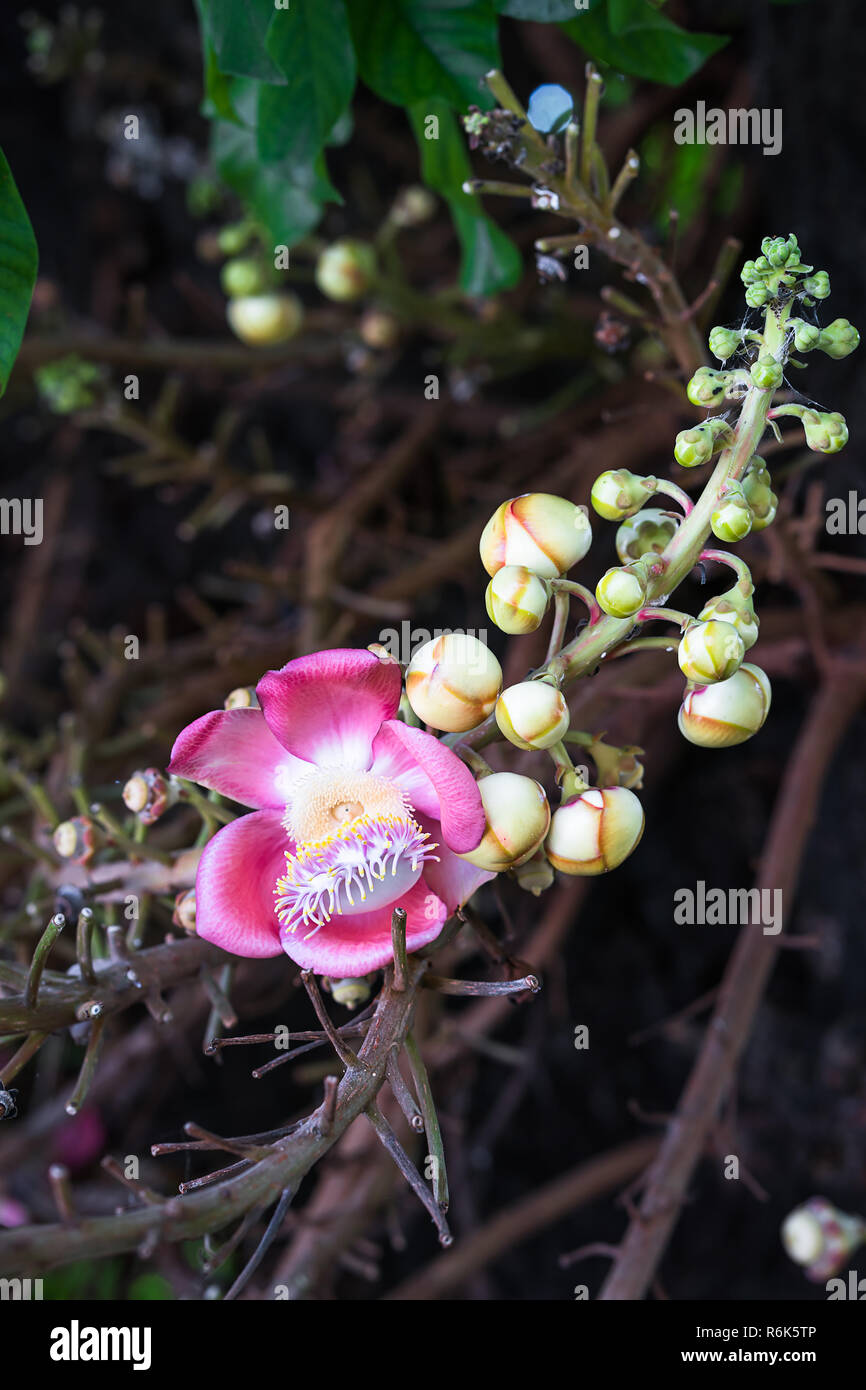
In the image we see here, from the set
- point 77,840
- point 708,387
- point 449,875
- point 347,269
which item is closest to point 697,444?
point 708,387

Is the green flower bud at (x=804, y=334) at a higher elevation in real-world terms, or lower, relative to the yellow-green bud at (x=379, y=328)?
lower

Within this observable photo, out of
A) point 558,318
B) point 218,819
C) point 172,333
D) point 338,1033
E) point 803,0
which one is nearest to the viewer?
point 338,1033

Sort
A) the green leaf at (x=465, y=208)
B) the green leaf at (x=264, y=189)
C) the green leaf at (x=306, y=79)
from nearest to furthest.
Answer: the green leaf at (x=306, y=79), the green leaf at (x=465, y=208), the green leaf at (x=264, y=189)

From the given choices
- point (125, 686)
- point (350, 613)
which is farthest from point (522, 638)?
point (125, 686)

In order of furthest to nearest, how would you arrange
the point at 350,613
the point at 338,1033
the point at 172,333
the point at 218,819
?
the point at 172,333
the point at 350,613
the point at 218,819
the point at 338,1033

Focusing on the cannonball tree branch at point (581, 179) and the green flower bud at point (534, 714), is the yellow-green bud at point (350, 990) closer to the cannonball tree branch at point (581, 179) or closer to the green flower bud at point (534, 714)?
the green flower bud at point (534, 714)

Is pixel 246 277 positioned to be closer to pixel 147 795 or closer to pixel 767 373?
pixel 147 795

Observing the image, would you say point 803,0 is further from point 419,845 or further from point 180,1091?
point 180,1091

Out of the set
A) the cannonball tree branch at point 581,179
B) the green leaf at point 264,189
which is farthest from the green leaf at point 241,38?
the green leaf at point 264,189

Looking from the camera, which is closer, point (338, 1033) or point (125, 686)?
point (338, 1033)
